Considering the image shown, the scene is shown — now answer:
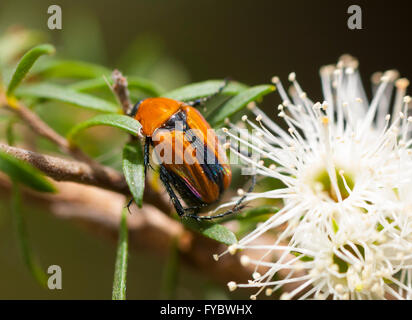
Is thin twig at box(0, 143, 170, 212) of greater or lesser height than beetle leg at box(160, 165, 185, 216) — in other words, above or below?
above

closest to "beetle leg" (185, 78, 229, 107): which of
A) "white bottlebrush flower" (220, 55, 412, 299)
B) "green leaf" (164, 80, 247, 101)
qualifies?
"green leaf" (164, 80, 247, 101)

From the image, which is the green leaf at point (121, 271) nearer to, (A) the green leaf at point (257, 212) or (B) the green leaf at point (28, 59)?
(A) the green leaf at point (257, 212)

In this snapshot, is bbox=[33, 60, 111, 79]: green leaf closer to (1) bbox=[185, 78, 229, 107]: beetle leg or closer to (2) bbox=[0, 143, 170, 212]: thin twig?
(1) bbox=[185, 78, 229, 107]: beetle leg

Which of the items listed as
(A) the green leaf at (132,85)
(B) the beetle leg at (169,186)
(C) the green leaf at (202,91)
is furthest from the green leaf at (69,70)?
(B) the beetle leg at (169,186)

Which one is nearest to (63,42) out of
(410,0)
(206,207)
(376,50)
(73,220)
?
(73,220)

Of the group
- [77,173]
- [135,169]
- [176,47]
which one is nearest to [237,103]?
[135,169]

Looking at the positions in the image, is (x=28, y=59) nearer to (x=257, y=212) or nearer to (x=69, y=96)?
(x=69, y=96)
